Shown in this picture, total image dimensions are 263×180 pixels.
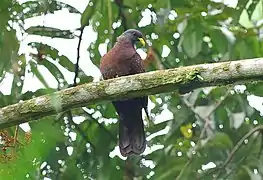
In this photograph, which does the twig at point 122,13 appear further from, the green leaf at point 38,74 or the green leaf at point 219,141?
the green leaf at point 38,74

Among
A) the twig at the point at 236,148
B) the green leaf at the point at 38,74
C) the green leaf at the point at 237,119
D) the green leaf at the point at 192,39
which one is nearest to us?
the green leaf at the point at 38,74

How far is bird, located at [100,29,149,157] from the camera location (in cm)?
344

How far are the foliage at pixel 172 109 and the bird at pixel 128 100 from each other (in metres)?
0.06

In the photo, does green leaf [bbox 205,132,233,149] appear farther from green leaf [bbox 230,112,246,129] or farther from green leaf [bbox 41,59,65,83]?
green leaf [bbox 41,59,65,83]

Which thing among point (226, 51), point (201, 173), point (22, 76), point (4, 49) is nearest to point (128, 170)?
point (201, 173)

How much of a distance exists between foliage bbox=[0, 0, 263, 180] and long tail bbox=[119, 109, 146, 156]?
6 cm

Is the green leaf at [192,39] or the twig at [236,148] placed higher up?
the green leaf at [192,39]

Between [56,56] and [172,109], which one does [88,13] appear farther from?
[172,109]

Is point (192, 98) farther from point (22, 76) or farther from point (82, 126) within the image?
point (22, 76)

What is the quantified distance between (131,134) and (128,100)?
0.20 metres

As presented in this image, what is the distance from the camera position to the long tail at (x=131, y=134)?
3414 millimetres

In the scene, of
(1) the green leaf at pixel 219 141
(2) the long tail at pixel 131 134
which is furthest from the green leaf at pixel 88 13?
(1) the green leaf at pixel 219 141

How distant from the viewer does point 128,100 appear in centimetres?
356

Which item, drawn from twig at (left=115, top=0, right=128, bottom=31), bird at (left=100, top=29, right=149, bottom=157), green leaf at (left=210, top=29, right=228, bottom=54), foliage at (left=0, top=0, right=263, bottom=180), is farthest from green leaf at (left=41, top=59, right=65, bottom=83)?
green leaf at (left=210, top=29, right=228, bottom=54)
